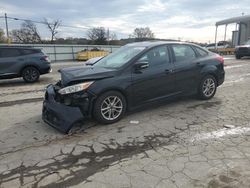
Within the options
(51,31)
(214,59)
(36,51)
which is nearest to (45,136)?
(214,59)

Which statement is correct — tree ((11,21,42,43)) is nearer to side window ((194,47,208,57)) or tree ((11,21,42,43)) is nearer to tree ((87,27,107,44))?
tree ((87,27,107,44))

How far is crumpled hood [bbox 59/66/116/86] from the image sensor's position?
16.8 feet

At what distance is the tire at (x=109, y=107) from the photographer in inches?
203

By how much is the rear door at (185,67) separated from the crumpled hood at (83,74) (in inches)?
68.8

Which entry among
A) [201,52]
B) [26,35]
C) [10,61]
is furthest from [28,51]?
[26,35]

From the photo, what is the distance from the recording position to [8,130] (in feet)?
17.0

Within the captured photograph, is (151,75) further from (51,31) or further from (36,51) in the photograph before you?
(51,31)

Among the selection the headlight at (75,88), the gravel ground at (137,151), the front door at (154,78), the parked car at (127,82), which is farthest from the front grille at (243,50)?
the headlight at (75,88)

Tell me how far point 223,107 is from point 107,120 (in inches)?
113

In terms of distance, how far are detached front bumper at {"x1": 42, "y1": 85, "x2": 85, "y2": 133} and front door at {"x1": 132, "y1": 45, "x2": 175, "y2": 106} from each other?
1.32 meters

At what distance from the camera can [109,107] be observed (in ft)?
17.4

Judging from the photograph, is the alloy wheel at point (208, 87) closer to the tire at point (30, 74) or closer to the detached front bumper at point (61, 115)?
the detached front bumper at point (61, 115)

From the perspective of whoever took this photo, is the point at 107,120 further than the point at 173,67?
No

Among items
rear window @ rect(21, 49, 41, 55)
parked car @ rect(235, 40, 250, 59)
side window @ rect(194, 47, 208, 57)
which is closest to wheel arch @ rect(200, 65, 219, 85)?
side window @ rect(194, 47, 208, 57)
